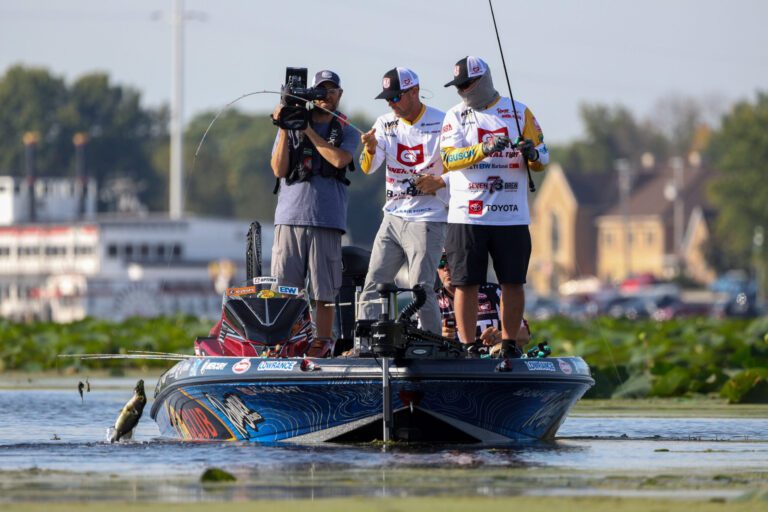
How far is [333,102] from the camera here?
10.7m

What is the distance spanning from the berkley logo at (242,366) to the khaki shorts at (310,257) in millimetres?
753

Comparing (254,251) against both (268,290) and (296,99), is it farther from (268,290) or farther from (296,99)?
(296,99)

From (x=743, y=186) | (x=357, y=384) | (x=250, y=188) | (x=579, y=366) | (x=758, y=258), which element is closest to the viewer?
(x=357, y=384)

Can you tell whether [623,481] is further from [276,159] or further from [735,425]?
[735,425]

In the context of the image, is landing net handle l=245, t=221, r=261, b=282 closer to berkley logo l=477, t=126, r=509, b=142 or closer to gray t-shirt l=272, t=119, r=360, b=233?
gray t-shirt l=272, t=119, r=360, b=233

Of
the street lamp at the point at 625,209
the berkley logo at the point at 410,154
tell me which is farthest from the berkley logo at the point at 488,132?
the street lamp at the point at 625,209

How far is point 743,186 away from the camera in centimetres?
10012

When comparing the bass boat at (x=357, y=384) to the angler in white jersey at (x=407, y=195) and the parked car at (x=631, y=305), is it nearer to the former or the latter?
the angler in white jersey at (x=407, y=195)

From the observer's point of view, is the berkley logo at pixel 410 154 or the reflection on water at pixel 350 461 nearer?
the reflection on water at pixel 350 461

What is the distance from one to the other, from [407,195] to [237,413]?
1577 millimetres

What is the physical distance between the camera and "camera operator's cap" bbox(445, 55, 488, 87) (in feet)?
33.7

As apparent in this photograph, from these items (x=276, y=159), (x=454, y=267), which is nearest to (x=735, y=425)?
(x=454, y=267)

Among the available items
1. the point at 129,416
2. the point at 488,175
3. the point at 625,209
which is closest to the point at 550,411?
the point at 488,175

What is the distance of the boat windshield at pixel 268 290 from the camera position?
10453 millimetres
